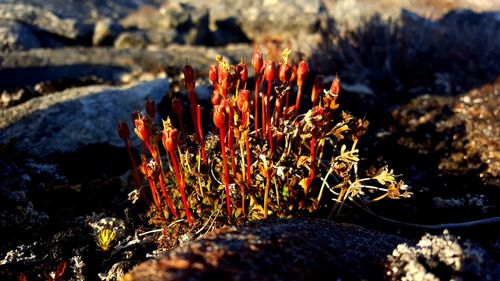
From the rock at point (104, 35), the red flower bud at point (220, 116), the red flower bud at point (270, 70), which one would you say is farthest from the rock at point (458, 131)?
the rock at point (104, 35)

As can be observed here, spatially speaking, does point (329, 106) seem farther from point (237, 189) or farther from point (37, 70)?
point (37, 70)

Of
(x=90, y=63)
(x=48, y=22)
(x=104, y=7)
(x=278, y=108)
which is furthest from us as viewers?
(x=104, y=7)

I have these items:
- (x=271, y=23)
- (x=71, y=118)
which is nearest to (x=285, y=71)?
(x=71, y=118)

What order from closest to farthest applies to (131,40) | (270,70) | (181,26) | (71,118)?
(270,70)
(71,118)
(131,40)
(181,26)

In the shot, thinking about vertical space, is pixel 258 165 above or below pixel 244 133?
below

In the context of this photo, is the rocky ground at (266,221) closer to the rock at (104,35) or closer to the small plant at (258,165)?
the rock at (104,35)

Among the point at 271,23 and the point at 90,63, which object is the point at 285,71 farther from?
the point at 271,23

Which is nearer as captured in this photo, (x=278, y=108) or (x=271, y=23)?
(x=278, y=108)

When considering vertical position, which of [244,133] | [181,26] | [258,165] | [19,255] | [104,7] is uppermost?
[104,7]
